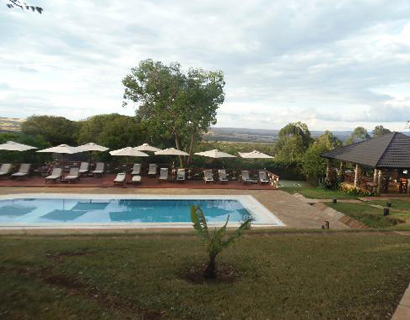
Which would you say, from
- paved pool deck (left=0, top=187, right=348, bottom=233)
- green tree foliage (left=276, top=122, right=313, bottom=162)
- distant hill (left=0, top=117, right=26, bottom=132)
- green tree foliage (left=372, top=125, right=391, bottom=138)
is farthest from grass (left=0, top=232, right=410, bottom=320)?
green tree foliage (left=372, top=125, right=391, bottom=138)

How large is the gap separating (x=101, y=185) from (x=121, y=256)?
1145cm

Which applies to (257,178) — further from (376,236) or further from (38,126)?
→ (38,126)

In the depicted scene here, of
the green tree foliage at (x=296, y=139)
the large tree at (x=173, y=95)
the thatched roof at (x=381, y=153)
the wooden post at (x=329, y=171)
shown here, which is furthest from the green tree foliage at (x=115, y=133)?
the green tree foliage at (x=296, y=139)

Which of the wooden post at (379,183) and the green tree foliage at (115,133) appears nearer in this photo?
the wooden post at (379,183)

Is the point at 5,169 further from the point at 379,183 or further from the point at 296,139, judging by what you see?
the point at 296,139

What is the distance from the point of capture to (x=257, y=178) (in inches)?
808

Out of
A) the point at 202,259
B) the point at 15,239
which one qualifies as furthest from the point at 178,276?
the point at 15,239

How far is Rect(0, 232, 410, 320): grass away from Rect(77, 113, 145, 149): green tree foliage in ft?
49.6

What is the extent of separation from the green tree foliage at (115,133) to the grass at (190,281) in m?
15.1

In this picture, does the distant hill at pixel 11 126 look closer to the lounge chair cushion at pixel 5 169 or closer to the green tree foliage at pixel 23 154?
the green tree foliage at pixel 23 154

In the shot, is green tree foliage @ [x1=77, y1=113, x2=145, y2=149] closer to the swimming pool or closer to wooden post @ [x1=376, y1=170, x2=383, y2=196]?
the swimming pool

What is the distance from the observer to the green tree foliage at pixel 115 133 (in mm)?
21719

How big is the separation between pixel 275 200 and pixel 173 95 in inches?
435

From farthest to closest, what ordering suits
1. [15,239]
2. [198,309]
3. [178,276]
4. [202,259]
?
1. [15,239]
2. [202,259]
3. [178,276]
4. [198,309]
